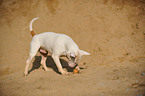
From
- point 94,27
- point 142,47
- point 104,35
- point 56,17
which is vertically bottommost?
point 142,47

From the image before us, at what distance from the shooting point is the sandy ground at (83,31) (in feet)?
20.2

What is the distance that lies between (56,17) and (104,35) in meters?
3.91

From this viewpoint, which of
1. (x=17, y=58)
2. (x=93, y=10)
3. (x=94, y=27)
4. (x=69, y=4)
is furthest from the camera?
(x=69, y=4)

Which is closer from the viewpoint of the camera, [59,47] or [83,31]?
[59,47]

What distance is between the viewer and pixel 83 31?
30.0 ft

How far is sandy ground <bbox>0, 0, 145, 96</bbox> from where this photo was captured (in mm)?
6172

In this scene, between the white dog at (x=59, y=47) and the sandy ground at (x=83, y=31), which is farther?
the sandy ground at (x=83, y=31)

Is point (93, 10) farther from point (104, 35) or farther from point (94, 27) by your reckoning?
point (104, 35)

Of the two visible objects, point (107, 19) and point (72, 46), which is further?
point (107, 19)

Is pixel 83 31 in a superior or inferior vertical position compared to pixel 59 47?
superior

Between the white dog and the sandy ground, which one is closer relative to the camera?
the white dog

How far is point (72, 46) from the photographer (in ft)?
16.1

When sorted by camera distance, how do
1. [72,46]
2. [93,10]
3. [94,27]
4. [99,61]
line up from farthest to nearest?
[93,10] < [94,27] < [99,61] < [72,46]

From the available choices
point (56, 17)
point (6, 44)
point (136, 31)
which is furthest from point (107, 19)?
point (6, 44)
